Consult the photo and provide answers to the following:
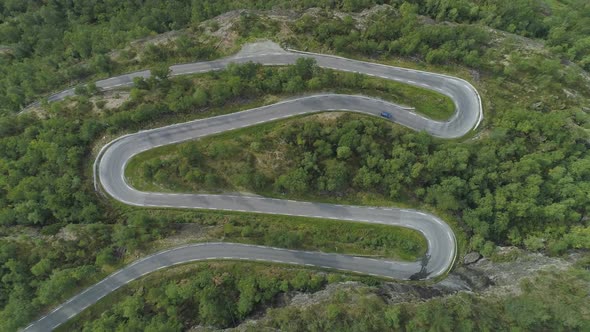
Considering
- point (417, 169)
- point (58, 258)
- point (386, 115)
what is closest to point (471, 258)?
point (417, 169)

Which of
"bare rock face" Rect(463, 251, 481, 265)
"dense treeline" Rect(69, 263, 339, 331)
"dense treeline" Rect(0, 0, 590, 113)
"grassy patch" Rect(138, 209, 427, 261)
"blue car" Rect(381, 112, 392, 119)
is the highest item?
"dense treeline" Rect(0, 0, 590, 113)

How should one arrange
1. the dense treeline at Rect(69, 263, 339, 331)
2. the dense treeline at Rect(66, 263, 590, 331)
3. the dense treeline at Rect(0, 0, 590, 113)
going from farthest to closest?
the dense treeline at Rect(0, 0, 590, 113)
the dense treeline at Rect(69, 263, 339, 331)
the dense treeline at Rect(66, 263, 590, 331)

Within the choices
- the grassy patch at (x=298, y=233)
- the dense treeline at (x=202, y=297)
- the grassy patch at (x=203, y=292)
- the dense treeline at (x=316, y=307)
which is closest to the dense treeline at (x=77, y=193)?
the grassy patch at (x=298, y=233)

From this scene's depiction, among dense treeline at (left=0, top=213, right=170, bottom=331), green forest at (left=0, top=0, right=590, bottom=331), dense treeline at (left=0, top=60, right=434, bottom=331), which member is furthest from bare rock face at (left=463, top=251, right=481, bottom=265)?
dense treeline at (left=0, top=213, right=170, bottom=331)

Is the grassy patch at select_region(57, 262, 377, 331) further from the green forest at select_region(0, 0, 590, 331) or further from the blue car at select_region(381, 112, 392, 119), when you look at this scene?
the blue car at select_region(381, 112, 392, 119)

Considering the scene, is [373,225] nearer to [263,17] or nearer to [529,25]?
[263,17]
